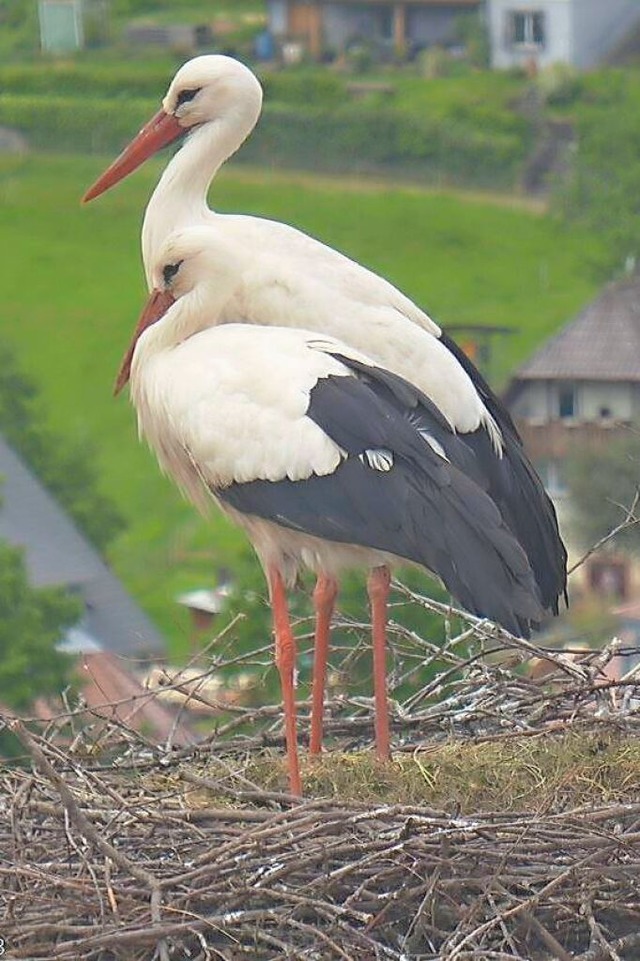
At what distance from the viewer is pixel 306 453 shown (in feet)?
21.7

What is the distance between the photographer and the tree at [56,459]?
80.4 ft

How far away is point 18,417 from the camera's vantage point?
2689cm

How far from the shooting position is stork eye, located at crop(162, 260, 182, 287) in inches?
277

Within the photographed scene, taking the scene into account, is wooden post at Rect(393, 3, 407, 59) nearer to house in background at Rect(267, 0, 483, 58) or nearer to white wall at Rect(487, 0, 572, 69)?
house in background at Rect(267, 0, 483, 58)

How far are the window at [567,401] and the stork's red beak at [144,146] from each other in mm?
19494

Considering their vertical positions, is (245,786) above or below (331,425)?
below

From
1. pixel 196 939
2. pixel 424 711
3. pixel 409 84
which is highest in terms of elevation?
pixel 196 939

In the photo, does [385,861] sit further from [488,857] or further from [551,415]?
[551,415]

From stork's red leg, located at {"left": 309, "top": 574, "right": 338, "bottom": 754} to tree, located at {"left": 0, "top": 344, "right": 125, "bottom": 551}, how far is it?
1716 centimetres

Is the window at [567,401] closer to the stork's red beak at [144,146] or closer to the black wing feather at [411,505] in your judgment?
the stork's red beak at [144,146]

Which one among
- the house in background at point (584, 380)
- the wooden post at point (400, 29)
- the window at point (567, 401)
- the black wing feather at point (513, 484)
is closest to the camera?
the black wing feather at point (513, 484)

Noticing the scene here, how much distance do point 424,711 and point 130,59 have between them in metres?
33.9

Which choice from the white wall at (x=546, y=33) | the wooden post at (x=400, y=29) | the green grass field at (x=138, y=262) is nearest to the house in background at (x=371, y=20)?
the wooden post at (x=400, y=29)

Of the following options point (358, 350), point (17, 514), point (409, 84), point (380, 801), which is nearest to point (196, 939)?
point (380, 801)
